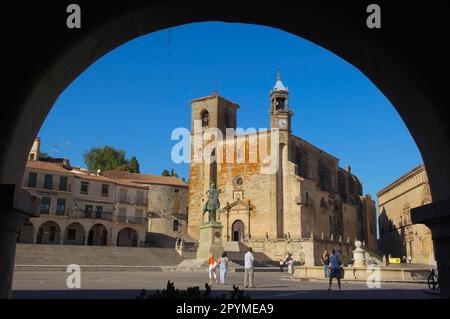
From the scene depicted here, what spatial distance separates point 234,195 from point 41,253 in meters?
27.7

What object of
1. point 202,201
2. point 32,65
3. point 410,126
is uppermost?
point 202,201

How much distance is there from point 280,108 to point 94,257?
31.5 metres

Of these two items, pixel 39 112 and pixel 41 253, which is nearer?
pixel 39 112

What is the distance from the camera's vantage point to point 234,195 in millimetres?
55344

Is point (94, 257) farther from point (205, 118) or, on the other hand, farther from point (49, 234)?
point (205, 118)

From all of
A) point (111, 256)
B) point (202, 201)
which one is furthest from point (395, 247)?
point (111, 256)

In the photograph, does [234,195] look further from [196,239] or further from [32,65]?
[32,65]

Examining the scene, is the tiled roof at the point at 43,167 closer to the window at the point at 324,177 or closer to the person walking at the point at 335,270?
the window at the point at 324,177

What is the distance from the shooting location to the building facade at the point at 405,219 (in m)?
49.3

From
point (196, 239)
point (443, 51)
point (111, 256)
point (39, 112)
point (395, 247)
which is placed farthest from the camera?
point (395, 247)

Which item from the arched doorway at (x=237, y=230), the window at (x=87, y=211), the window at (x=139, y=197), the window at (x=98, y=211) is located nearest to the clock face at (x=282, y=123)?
the arched doorway at (x=237, y=230)

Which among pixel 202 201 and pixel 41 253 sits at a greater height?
pixel 202 201

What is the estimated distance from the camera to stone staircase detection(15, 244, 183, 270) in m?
29.9

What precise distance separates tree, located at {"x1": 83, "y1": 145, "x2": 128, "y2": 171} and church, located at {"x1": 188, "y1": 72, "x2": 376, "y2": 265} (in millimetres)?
20858
